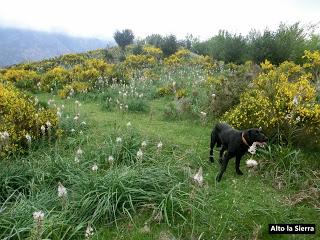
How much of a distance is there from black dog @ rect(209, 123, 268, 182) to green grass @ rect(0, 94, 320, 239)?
1.06 ft

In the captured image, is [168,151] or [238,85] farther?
[238,85]

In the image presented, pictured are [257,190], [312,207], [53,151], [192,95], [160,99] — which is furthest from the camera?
[160,99]

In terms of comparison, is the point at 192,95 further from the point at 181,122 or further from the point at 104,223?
the point at 104,223

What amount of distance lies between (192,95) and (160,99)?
6.03 feet

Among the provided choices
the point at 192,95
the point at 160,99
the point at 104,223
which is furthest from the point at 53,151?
the point at 160,99

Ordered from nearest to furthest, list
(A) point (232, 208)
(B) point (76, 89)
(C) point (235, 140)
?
(A) point (232, 208)
(C) point (235, 140)
(B) point (76, 89)

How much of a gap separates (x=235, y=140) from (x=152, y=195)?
174 centimetres

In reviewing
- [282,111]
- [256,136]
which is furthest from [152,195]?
[282,111]

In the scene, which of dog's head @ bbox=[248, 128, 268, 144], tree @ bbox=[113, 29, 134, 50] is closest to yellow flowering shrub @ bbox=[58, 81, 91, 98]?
dog's head @ bbox=[248, 128, 268, 144]

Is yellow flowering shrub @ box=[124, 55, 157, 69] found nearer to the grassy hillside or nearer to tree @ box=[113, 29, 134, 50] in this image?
the grassy hillside

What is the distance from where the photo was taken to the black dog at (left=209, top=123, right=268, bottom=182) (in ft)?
19.9

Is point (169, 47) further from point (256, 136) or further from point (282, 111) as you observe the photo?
point (256, 136)

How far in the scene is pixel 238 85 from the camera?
10703 mm

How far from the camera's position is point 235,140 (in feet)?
20.9
